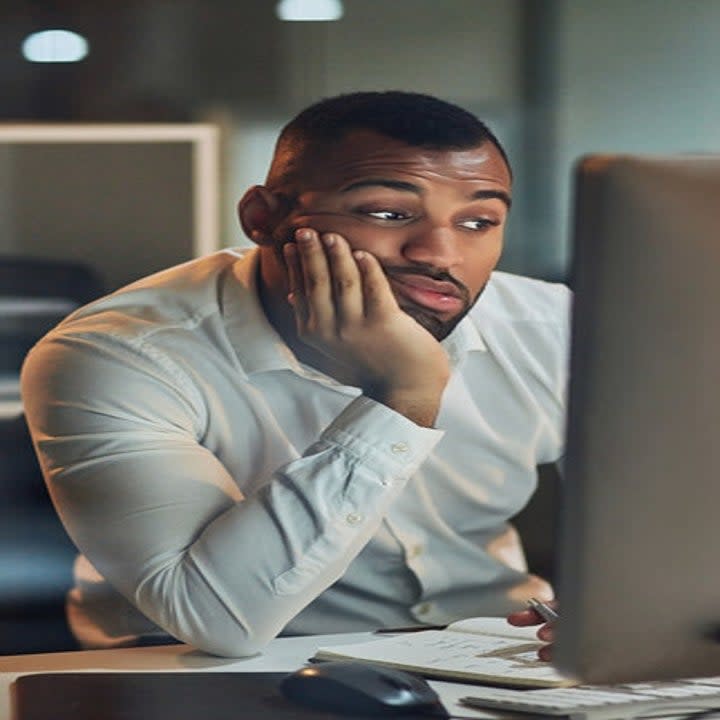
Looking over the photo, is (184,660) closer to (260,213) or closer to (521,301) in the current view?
(260,213)

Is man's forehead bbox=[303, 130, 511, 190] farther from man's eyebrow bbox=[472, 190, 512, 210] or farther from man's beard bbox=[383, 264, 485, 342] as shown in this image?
man's beard bbox=[383, 264, 485, 342]

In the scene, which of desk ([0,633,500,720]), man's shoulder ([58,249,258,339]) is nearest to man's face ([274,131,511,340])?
man's shoulder ([58,249,258,339])

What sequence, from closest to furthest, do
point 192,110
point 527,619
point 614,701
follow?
point 614,701, point 527,619, point 192,110

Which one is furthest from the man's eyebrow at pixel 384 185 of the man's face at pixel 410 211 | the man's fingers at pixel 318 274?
the man's fingers at pixel 318 274

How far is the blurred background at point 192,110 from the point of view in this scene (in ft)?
8.94

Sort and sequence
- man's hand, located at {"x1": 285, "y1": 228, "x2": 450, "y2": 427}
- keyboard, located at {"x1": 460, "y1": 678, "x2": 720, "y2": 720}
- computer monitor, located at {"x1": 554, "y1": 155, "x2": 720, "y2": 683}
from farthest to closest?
1. man's hand, located at {"x1": 285, "y1": 228, "x2": 450, "y2": 427}
2. keyboard, located at {"x1": 460, "y1": 678, "x2": 720, "y2": 720}
3. computer monitor, located at {"x1": 554, "y1": 155, "x2": 720, "y2": 683}

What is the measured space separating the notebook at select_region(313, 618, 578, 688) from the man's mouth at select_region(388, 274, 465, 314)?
76cm

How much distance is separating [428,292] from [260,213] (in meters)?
0.33

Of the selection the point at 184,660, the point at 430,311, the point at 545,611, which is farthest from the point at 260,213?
the point at 545,611

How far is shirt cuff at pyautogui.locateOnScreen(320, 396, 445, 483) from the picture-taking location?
2.54m

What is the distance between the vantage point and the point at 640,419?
1.38 meters

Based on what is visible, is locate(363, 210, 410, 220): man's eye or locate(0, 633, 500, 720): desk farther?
locate(363, 210, 410, 220): man's eye

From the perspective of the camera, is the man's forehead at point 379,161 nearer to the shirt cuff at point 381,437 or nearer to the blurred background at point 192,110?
the blurred background at point 192,110

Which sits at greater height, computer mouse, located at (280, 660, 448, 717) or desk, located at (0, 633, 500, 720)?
computer mouse, located at (280, 660, 448, 717)
